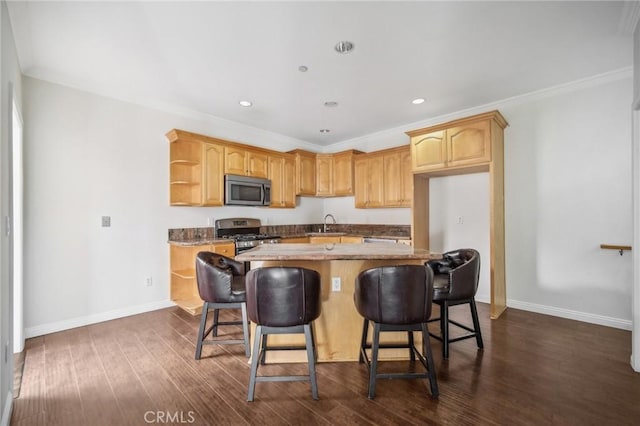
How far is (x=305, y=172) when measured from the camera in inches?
219

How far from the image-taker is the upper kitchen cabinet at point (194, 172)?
4031 millimetres

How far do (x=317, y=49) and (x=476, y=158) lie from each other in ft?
7.60

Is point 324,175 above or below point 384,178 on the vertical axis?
above

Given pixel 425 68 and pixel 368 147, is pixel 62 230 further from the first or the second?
pixel 368 147

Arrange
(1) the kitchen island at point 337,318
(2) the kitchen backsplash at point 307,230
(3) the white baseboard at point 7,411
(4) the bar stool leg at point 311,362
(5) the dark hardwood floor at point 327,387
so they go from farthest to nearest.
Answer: (2) the kitchen backsplash at point 307,230 → (1) the kitchen island at point 337,318 → (4) the bar stool leg at point 311,362 → (5) the dark hardwood floor at point 327,387 → (3) the white baseboard at point 7,411

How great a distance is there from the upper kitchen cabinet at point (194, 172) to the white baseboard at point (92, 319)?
4.52 ft

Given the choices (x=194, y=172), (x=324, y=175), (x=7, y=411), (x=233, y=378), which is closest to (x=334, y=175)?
(x=324, y=175)

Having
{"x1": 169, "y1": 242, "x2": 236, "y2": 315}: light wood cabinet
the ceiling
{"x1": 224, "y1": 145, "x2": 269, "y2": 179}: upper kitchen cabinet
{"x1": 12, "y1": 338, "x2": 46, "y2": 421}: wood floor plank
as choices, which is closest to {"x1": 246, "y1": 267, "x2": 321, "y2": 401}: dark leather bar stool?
{"x1": 12, "y1": 338, "x2": 46, "y2": 421}: wood floor plank

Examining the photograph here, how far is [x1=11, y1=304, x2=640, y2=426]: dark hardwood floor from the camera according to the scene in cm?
176

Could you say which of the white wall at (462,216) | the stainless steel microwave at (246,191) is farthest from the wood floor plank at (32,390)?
the white wall at (462,216)

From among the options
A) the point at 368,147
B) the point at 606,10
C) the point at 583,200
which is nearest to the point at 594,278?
the point at 583,200

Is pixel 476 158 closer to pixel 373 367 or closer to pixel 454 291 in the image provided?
pixel 454 291

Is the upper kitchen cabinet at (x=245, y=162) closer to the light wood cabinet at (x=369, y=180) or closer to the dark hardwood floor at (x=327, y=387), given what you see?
the light wood cabinet at (x=369, y=180)

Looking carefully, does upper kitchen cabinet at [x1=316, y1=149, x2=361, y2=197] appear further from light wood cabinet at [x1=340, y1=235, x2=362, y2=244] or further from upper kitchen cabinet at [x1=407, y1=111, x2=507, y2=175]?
upper kitchen cabinet at [x1=407, y1=111, x2=507, y2=175]
